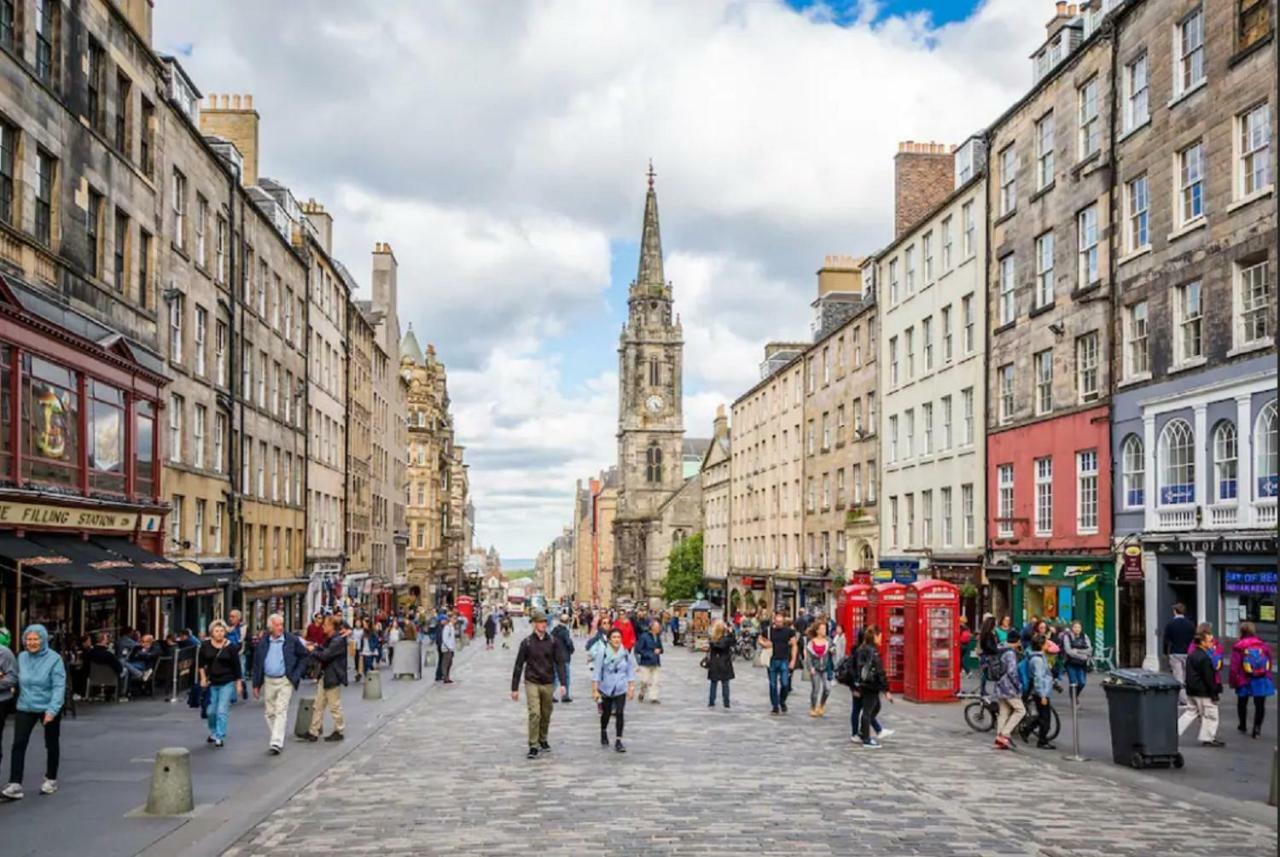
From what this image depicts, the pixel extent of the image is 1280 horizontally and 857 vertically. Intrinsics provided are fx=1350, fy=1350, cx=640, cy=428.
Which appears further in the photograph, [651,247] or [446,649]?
[651,247]

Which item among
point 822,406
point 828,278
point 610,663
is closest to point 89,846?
point 610,663

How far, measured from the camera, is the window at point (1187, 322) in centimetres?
2711

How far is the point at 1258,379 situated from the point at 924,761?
11.7m

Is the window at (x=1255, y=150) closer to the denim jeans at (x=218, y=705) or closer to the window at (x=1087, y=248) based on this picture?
the window at (x=1087, y=248)

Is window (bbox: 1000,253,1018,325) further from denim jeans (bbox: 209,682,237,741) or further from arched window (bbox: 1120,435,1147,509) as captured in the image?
denim jeans (bbox: 209,682,237,741)

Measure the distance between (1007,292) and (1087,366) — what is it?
547 cm

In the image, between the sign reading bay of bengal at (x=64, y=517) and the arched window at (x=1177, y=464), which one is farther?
the arched window at (x=1177, y=464)

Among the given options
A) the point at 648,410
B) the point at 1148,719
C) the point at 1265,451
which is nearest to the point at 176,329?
the point at 1265,451

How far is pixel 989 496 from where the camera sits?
3853 cm

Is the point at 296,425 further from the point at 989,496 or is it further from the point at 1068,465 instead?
the point at 1068,465

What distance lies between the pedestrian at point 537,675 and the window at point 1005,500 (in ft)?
72.1

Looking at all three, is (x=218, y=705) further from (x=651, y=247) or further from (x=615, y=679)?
(x=651, y=247)

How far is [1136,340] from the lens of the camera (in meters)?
29.8

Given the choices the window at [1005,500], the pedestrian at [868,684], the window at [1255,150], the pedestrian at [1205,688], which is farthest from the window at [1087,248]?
the pedestrian at [868,684]
